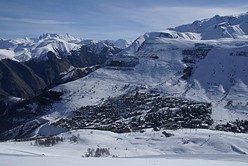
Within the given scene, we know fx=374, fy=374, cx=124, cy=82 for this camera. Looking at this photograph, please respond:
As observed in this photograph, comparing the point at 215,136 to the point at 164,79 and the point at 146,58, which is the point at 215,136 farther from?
the point at 146,58

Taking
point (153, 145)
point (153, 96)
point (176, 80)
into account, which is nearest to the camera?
point (153, 145)

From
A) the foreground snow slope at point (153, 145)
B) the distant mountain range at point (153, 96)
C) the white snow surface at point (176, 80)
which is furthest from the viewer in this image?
the white snow surface at point (176, 80)

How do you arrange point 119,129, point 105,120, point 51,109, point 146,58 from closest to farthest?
point 119,129
point 105,120
point 51,109
point 146,58

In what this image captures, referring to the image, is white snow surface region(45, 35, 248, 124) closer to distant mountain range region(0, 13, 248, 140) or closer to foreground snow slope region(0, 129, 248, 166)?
distant mountain range region(0, 13, 248, 140)

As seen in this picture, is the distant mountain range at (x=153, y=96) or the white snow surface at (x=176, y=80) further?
the white snow surface at (x=176, y=80)

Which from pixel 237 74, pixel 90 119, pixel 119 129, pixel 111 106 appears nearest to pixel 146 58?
pixel 237 74

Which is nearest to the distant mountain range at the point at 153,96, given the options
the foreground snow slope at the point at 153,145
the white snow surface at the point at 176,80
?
the white snow surface at the point at 176,80

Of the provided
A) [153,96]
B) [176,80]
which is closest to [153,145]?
[153,96]

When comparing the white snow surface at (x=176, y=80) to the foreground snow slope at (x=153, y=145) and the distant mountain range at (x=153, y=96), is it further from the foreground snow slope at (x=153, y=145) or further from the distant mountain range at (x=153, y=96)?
the foreground snow slope at (x=153, y=145)

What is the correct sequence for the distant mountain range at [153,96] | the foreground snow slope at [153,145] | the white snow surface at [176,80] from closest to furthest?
the foreground snow slope at [153,145]
the distant mountain range at [153,96]
the white snow surface at [176,80]

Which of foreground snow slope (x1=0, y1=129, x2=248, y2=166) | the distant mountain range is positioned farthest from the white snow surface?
foreground snow slope (x1=0, y1=129, x2=248, y2=166)

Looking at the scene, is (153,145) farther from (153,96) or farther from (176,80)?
(176,80)
